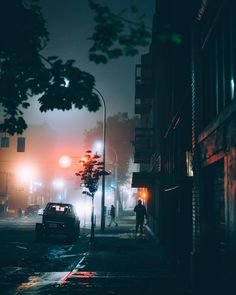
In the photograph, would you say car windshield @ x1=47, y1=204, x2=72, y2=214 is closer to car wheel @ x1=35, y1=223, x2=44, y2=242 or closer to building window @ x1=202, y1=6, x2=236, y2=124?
car wheel @ x1=35, y1=223, x2=44, y2=242

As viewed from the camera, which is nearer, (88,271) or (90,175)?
(88,271)

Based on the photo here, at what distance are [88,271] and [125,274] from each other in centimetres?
105

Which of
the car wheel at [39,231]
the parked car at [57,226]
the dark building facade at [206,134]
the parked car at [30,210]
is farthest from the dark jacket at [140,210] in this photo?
the parked car at [30,210]

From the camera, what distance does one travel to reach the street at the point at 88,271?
8891 millimetres

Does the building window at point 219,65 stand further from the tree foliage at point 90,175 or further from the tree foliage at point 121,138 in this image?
the tree foliage at point 121,138

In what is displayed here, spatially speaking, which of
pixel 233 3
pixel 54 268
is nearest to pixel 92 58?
pixel 233 3

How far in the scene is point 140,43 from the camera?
177 inches

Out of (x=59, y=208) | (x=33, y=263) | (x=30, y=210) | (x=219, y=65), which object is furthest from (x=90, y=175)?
(x=30, y=210)

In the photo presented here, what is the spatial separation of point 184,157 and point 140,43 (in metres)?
9.14

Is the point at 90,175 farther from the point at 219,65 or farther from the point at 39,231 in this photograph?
the point at 219,65

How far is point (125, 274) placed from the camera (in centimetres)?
1054

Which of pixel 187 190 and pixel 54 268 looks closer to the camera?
pixel 54 268

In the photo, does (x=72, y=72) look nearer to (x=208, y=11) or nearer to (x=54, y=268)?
(x=208, y=11)

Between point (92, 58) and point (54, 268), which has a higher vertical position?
point (92, 58)
